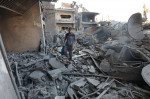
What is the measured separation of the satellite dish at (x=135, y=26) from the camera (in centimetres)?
840

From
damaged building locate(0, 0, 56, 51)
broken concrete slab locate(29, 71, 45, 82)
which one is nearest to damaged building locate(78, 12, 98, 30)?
damaged building locate(0, 0, 56, 51)

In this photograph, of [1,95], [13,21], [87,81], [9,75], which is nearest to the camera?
[1,95]

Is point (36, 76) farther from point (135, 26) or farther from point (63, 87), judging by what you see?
point (135, 26)

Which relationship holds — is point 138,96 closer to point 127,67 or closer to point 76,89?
point 127,67

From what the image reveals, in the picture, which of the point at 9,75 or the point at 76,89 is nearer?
the point at 9,75

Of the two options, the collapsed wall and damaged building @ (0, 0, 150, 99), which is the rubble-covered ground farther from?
the collapsed wall

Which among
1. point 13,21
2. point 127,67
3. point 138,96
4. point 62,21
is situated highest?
point 62,21

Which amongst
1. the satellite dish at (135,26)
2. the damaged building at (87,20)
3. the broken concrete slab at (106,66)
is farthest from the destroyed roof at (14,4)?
the damaged building at (87,20)

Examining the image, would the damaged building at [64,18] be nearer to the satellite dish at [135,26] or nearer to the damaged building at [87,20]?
the damaged building at [87,20]

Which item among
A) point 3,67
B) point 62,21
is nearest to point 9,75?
point 3,67

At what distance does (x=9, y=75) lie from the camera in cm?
178

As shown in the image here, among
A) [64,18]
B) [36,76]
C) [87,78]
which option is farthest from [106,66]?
[64,18]

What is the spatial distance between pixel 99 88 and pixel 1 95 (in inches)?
123

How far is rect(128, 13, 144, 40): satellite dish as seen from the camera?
8.40m
